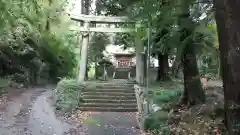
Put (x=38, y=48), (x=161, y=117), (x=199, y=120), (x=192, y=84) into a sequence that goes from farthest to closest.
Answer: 1. (x=38, y=48)
2. (x=192, y=84)
3. (x=161, y=117)
4. (x=199, y=120)

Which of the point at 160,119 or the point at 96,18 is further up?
the point at 96,18

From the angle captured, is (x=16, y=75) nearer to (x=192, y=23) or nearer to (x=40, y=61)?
(x=40, y=61)

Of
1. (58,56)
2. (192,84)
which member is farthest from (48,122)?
(58,56)

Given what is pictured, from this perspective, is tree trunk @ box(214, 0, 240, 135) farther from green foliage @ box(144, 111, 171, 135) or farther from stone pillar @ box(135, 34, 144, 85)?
stone pillar @ box(135, 34, 144, 85)

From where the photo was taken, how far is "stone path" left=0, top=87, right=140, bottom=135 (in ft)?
33.8

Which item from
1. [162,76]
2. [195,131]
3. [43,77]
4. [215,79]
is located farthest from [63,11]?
[195,131]

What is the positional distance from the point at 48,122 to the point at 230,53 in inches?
327

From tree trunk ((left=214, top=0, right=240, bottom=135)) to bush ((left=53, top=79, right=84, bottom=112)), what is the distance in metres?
10.1

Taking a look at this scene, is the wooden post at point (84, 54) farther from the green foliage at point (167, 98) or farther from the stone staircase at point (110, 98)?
the green foliage at point (167, 98)

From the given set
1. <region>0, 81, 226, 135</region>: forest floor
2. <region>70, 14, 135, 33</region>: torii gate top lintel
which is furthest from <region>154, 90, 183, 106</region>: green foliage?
<region>70, 14, 135, 33</region>: torii gate top lintel

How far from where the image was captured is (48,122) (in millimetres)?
11633

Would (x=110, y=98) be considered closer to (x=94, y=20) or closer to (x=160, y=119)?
(x=94, y=20)

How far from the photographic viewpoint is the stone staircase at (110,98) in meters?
14.9

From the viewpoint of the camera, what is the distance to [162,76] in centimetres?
1964
